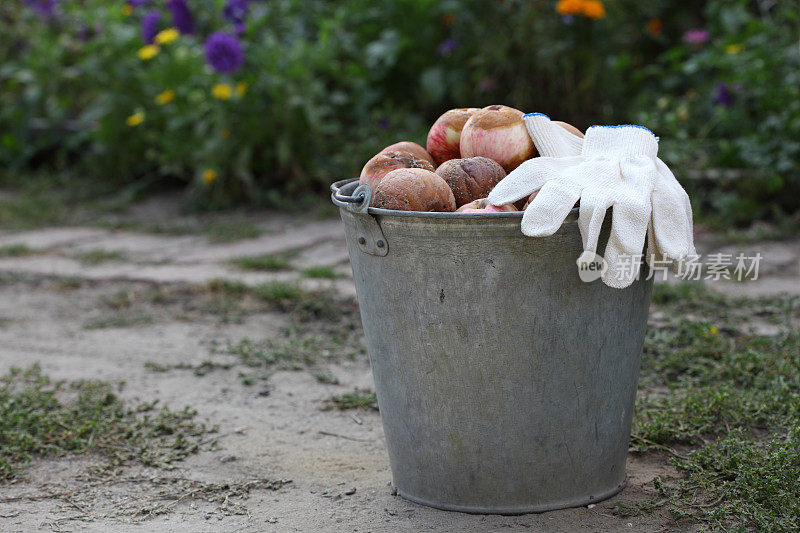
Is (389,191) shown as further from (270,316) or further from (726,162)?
(726,162)

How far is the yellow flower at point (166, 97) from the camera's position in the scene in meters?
4.99

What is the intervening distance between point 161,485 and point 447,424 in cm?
76

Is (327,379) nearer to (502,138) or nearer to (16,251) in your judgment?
(502,138)

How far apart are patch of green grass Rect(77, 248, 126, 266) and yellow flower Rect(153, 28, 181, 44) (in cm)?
149

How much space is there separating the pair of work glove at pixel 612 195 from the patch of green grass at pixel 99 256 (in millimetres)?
2907

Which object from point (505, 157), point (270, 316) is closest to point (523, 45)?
point (270, 316)

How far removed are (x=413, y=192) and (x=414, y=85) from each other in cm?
388

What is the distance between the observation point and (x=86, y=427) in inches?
92.2

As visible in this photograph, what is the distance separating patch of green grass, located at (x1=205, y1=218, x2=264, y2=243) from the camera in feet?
14.6

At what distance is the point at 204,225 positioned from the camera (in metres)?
4.81

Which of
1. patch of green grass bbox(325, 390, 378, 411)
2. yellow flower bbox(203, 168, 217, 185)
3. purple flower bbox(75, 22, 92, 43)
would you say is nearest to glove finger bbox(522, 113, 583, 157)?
patch of green grass bbox(325, 390, 378, 411)

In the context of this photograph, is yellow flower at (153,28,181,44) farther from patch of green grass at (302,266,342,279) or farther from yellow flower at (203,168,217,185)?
patch of green grass at (302,266,342,279)

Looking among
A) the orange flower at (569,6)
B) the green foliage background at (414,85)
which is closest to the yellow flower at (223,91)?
the green foliage background at (414,85)

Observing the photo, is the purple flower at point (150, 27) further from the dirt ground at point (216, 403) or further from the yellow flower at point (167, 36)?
the dirt ground at point (216, 403)
